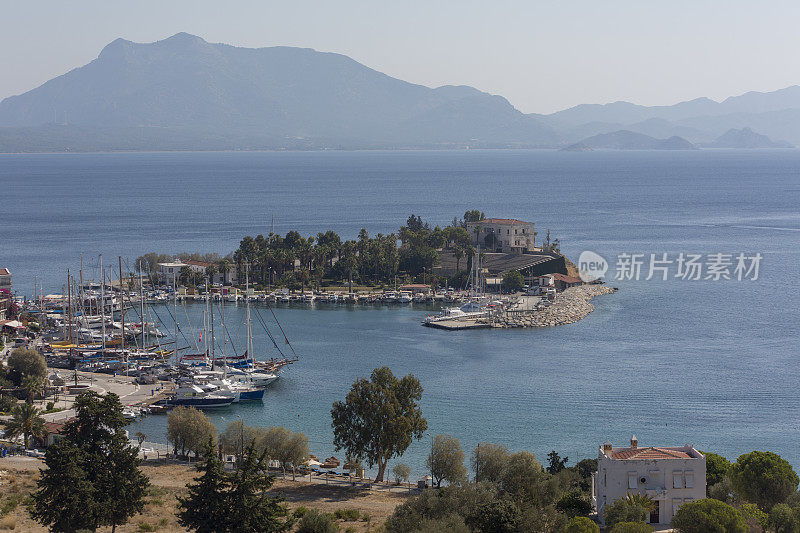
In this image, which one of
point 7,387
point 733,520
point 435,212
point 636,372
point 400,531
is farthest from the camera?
point 435,212

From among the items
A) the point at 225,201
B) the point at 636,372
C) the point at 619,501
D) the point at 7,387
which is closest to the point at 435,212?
the point at 225,201

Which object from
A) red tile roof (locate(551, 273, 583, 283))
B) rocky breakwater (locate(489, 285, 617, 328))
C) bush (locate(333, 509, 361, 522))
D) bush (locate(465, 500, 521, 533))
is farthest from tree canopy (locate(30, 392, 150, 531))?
red tile roof (locate(551, 273, 583, 283))

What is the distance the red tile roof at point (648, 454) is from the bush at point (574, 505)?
1936 mm

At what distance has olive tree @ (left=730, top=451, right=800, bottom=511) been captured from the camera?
3073cm

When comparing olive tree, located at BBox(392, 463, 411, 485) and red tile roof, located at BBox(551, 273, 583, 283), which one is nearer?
olive tree, located at BBox(392, 463, 411, 485)

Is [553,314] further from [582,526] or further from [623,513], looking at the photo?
[582,526]

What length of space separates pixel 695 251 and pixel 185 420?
85.2 metres

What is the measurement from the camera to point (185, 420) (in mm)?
40594

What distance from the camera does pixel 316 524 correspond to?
28.5m

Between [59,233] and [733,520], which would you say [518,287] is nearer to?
[733,520]

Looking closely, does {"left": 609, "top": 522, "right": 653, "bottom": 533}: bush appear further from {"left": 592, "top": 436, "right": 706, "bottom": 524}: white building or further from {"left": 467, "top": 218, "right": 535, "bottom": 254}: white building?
{"left": 467, "top": 218, "right": 535, "bottom": 254}: white building

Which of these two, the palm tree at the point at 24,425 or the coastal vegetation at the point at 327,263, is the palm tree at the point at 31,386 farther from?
the coastal vegetation at the point at 327,263

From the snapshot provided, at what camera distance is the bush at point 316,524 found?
28438 mm

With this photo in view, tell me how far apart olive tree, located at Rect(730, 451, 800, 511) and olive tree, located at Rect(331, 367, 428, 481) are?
12583mm
